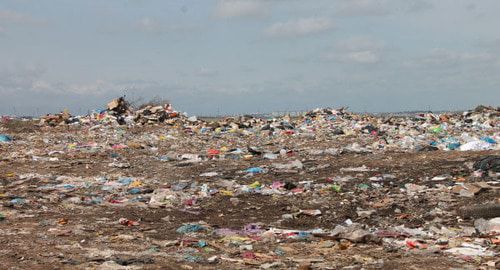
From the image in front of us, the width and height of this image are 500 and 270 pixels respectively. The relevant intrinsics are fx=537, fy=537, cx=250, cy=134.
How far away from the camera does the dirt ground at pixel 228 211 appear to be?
4.36 meters

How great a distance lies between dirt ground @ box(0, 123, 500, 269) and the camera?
4359mm

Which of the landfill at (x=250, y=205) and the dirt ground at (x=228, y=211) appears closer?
the dirt ground at (x=228, y=211)

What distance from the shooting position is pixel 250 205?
23.0 feet

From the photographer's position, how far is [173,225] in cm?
593

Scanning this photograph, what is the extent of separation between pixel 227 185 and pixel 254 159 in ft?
8.10

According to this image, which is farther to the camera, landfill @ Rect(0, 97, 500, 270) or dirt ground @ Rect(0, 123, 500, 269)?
landfill @ Rect(0, 97, 500, 270)

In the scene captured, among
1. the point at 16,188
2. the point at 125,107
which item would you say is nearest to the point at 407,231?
the point at 16,188

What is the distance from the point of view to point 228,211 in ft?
22.0

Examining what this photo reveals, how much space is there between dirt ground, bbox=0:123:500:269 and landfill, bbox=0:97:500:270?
18 millimetres

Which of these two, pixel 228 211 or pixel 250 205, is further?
pixel 250 205

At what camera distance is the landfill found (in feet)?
14.7

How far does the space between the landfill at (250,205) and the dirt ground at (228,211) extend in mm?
18

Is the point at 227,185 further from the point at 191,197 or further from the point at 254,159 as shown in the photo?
the point at 254,159

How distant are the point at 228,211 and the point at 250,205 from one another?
0.40 m
